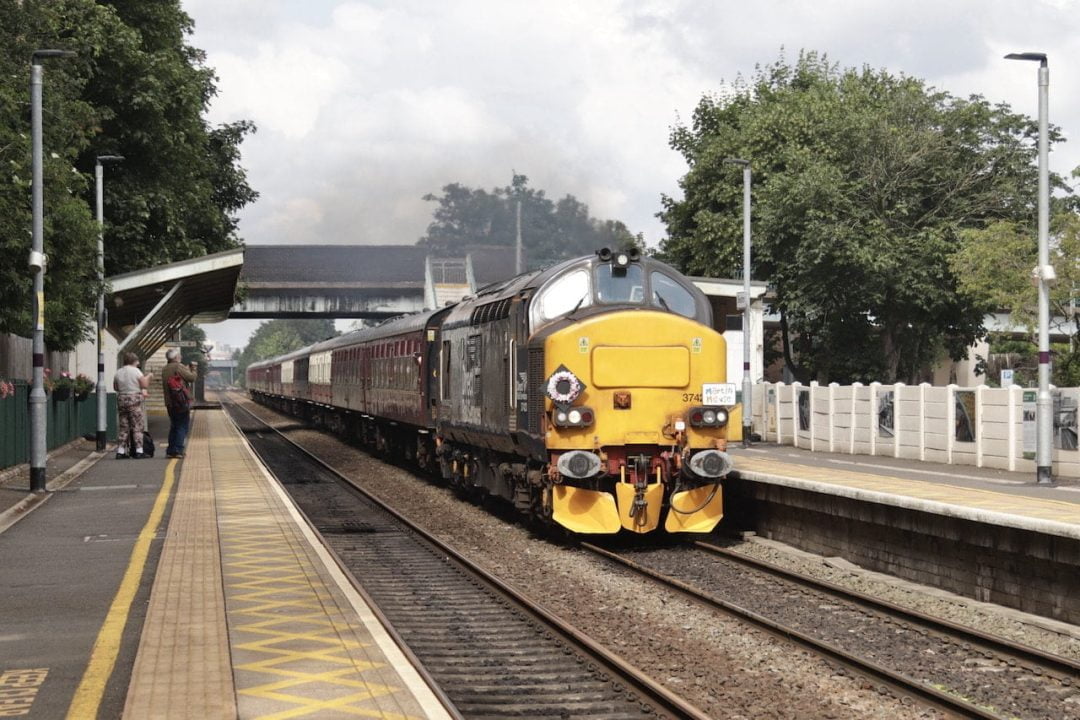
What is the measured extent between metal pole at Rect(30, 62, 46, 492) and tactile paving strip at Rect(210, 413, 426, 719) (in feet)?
20.4

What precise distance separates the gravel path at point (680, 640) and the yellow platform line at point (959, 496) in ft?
10.3

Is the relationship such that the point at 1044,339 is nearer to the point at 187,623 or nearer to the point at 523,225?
the point at 523,225

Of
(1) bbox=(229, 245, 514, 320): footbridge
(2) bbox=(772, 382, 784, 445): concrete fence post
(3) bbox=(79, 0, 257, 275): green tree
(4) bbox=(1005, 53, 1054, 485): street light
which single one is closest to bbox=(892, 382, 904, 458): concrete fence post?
(4) bbox=(1005, 53, 1054, 485): street light

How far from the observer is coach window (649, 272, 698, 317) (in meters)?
16.2

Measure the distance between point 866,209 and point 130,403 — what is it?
30300mm

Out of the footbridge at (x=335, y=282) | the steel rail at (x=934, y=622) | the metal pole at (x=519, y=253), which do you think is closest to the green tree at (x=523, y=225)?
the metal pole at (x=519, y=253)

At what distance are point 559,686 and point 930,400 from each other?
2022 cm

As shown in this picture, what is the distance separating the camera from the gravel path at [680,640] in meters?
8.52

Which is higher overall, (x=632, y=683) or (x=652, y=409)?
(x=652, y=409)

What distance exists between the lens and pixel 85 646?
355 inches

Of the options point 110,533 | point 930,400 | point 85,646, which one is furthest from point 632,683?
point 930,400

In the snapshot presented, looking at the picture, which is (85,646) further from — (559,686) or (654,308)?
(654,308)

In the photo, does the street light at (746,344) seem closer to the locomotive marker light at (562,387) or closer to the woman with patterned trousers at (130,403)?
the woman with patterned trousers at (130,403)

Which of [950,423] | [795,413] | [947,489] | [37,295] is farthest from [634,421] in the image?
[795,413]
